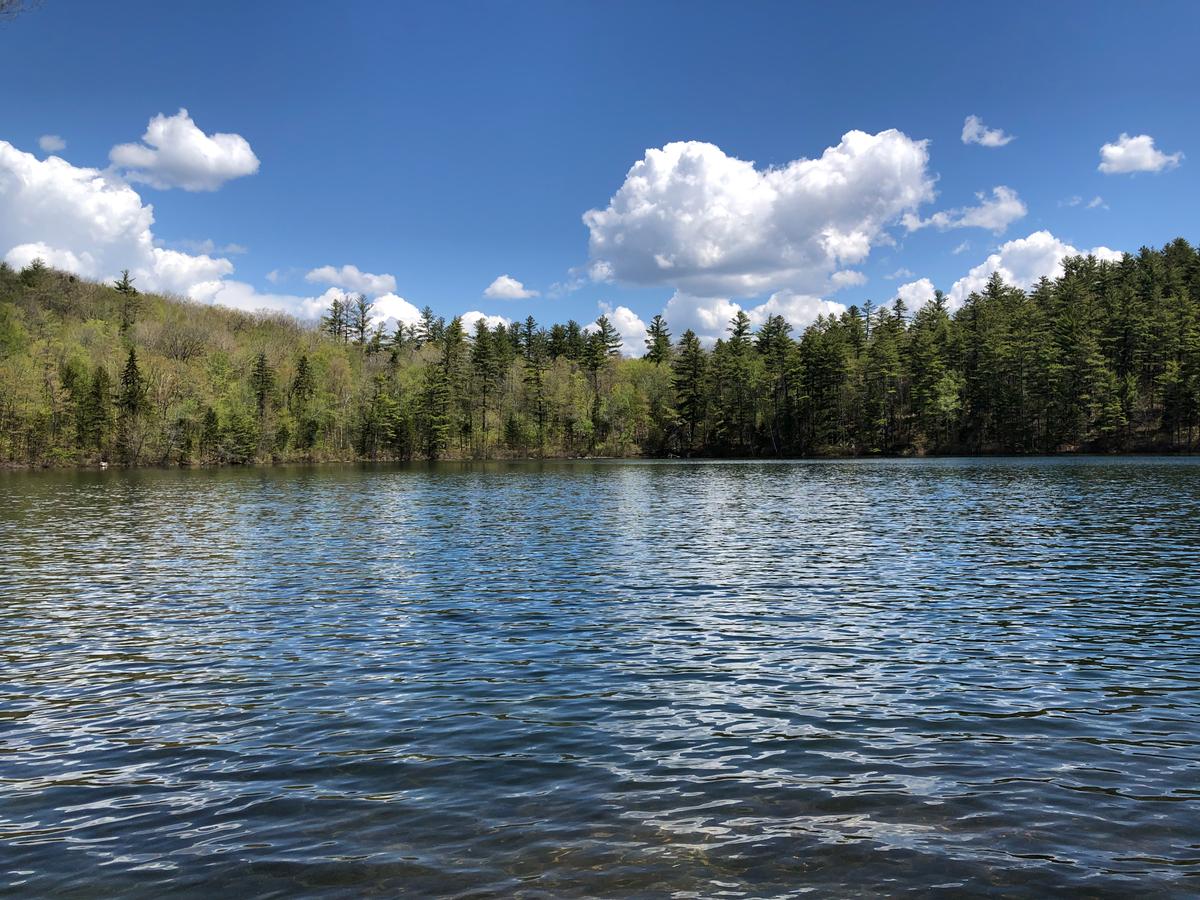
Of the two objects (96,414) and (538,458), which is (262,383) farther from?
(538,458)

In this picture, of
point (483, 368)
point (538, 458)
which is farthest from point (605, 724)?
point (483, 368)

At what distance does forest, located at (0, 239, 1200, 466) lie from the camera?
124 meters

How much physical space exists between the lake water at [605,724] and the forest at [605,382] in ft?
370

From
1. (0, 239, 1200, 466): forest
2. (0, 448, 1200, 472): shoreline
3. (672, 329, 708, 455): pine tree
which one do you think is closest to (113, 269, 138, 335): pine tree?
(0, 239, 1200, 466): forest

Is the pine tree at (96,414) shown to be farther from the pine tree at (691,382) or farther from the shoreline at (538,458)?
the pine tree at (691,382)

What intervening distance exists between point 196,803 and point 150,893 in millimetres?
2092

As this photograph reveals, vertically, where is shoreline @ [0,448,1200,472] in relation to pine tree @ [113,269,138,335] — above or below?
below

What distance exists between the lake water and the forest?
11285 centimetres

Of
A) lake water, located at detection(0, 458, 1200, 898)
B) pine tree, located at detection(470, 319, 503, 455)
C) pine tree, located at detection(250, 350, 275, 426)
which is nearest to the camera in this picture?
lake water, located at detection(0, 458, 1200, 898)

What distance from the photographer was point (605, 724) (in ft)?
38.6

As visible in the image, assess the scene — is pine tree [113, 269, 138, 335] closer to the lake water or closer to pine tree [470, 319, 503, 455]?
pine tree [470, 319, 503, 455]

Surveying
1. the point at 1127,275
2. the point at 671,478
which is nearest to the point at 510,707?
A: the point at 671,478

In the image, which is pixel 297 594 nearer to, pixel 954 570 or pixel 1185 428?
pixel 954 570

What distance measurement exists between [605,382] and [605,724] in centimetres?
16971
